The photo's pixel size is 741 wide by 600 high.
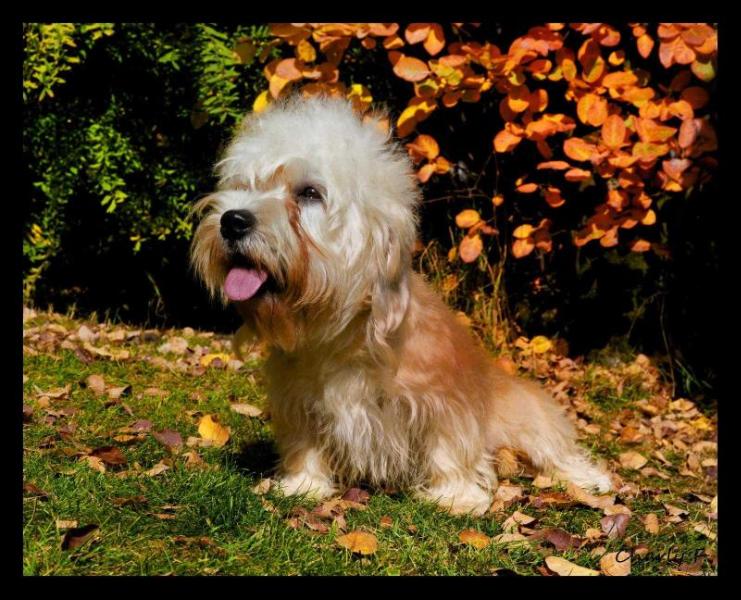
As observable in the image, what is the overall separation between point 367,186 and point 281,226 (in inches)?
13.6

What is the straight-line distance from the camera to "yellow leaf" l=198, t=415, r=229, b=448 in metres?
3.64

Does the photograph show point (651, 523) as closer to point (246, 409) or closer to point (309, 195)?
point (309, 195)

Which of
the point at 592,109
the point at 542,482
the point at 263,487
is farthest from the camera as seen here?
the point at 592,109

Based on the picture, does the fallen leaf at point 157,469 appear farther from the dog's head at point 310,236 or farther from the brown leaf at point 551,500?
the brown leaf at point 551,500

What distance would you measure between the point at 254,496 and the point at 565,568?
1079mm

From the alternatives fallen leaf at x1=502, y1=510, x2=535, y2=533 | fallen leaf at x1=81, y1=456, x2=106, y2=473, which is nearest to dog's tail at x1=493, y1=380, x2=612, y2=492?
fallen leaf at x1=502, y1=510, x2=535, y2=533

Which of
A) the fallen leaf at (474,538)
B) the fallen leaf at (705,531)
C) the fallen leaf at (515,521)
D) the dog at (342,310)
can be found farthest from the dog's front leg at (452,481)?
the fallen leaf at (705,531)

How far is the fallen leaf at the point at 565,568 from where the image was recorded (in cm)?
254

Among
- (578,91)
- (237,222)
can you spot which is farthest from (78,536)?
(578,91)

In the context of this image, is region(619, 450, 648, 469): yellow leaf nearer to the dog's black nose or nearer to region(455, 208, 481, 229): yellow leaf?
region(455, 208, 481, 229): yellow leaf

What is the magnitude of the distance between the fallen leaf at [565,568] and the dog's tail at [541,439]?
91cm

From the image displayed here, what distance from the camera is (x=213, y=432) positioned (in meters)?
3.67

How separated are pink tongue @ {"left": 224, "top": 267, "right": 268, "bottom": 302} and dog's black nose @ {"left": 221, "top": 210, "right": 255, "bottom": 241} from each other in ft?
0.42

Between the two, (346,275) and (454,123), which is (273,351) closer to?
(346,275)
